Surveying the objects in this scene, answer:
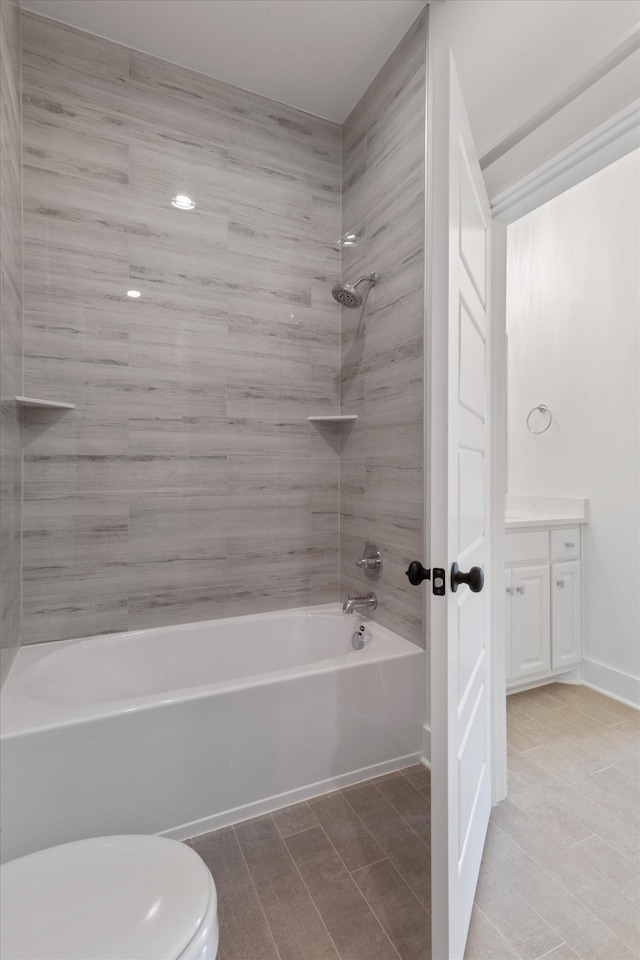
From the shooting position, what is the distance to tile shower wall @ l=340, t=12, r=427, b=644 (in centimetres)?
192

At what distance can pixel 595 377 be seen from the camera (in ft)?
8.56

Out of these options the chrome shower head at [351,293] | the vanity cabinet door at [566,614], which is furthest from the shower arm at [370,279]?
the vanity cabinet door at [566,614]

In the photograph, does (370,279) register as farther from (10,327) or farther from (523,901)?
(523,901)

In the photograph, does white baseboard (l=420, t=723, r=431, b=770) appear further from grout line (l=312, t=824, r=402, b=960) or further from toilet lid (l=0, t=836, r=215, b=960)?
toilet lid (l=0, t=836, r=215, b=960)

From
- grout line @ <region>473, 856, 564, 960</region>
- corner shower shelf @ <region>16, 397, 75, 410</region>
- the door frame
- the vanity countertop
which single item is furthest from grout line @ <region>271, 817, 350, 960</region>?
corner shower shelf @ <region>16, 397, 75, 410</region>

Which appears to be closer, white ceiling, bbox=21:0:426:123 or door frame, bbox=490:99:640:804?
door frame, bbox=490:99:640:804

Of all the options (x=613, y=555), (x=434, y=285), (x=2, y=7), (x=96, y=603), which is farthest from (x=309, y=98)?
(x=613, y=555)

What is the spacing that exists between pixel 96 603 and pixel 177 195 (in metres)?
1.86

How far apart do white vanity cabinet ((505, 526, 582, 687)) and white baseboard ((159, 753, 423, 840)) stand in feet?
2.78

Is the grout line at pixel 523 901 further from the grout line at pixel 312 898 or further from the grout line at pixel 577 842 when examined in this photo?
the grout line at pixel 312 898

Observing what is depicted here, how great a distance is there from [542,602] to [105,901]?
7.61 ft

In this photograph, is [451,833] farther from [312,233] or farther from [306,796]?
[312,233]

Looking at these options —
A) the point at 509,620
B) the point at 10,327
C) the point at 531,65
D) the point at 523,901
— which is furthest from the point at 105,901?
the point at 531,65

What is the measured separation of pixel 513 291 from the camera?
3.09m
